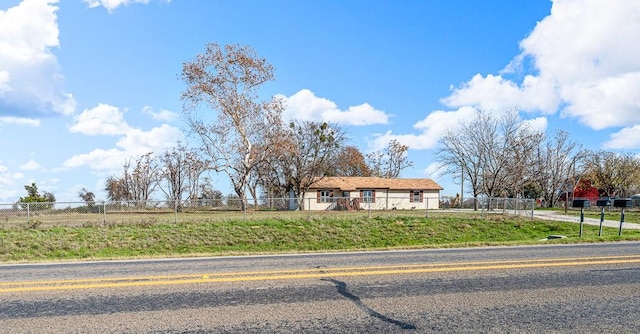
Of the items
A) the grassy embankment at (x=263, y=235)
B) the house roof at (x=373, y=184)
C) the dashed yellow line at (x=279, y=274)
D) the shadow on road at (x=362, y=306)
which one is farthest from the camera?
the house roof at (x=373, y=184)

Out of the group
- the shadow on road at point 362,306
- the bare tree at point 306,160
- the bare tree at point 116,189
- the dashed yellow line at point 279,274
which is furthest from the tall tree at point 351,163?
the shadow on road at point 362,306

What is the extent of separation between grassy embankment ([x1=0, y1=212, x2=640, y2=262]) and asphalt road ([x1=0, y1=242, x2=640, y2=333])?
9.50m

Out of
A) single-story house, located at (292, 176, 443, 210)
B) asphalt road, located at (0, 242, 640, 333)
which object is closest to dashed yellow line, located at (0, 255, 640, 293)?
asphalt road, located at (0, 242, 640, 333)

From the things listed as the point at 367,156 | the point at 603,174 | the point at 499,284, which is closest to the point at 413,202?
the point at 367,156

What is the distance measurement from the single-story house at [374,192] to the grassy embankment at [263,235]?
68.9 ft

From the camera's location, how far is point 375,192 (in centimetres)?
4988

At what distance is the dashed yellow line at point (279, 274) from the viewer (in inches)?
243

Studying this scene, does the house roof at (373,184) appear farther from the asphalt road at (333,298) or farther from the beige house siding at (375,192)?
the asphalt road at (333,298)

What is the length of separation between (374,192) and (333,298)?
45171mm

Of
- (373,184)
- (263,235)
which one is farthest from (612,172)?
(263,235)

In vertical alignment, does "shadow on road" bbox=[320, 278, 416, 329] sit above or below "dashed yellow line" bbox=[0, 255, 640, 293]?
above

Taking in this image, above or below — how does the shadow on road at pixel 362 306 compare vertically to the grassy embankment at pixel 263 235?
above

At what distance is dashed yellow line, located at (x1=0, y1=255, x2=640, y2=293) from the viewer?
617 centimetres

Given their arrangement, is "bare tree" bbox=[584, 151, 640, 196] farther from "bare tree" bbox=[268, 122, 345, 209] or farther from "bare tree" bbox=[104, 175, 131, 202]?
"bare tree" bbox=[104, 175, 131, 202]
